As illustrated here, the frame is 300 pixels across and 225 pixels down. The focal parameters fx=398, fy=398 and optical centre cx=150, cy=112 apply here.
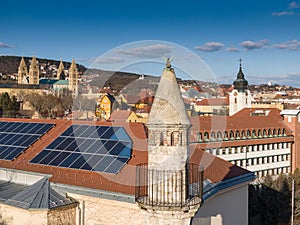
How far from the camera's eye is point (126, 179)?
50.4 ft

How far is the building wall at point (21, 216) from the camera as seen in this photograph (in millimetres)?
14305

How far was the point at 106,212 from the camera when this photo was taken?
1489cm

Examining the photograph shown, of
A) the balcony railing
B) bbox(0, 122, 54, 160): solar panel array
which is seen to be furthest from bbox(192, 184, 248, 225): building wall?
bbox(0, 122, 54, 160): solar panel array

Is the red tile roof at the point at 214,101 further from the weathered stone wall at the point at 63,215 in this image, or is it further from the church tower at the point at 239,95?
the weathered stone wall at the point at 63,215

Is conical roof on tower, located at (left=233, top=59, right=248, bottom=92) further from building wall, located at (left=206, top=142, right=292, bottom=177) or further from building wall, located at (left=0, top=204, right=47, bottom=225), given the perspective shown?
building wall, located at (left=0, top=204, right=47, bottom=225)

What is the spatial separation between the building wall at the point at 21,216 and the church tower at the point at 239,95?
7778 cm

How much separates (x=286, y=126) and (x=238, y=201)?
40763 mm

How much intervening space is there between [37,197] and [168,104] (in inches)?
279

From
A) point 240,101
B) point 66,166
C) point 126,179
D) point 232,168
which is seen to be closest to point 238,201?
point 232,168

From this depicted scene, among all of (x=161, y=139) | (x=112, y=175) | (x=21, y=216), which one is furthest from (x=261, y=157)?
(x=161, y=139)

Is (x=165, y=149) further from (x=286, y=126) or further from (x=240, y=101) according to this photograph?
(x=240, y=101)

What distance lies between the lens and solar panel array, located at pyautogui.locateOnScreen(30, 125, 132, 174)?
16719mm

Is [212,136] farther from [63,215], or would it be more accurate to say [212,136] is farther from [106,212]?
[63,215]

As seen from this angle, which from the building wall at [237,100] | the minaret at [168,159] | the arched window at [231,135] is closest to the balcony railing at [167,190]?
the minaret at [168,159]
